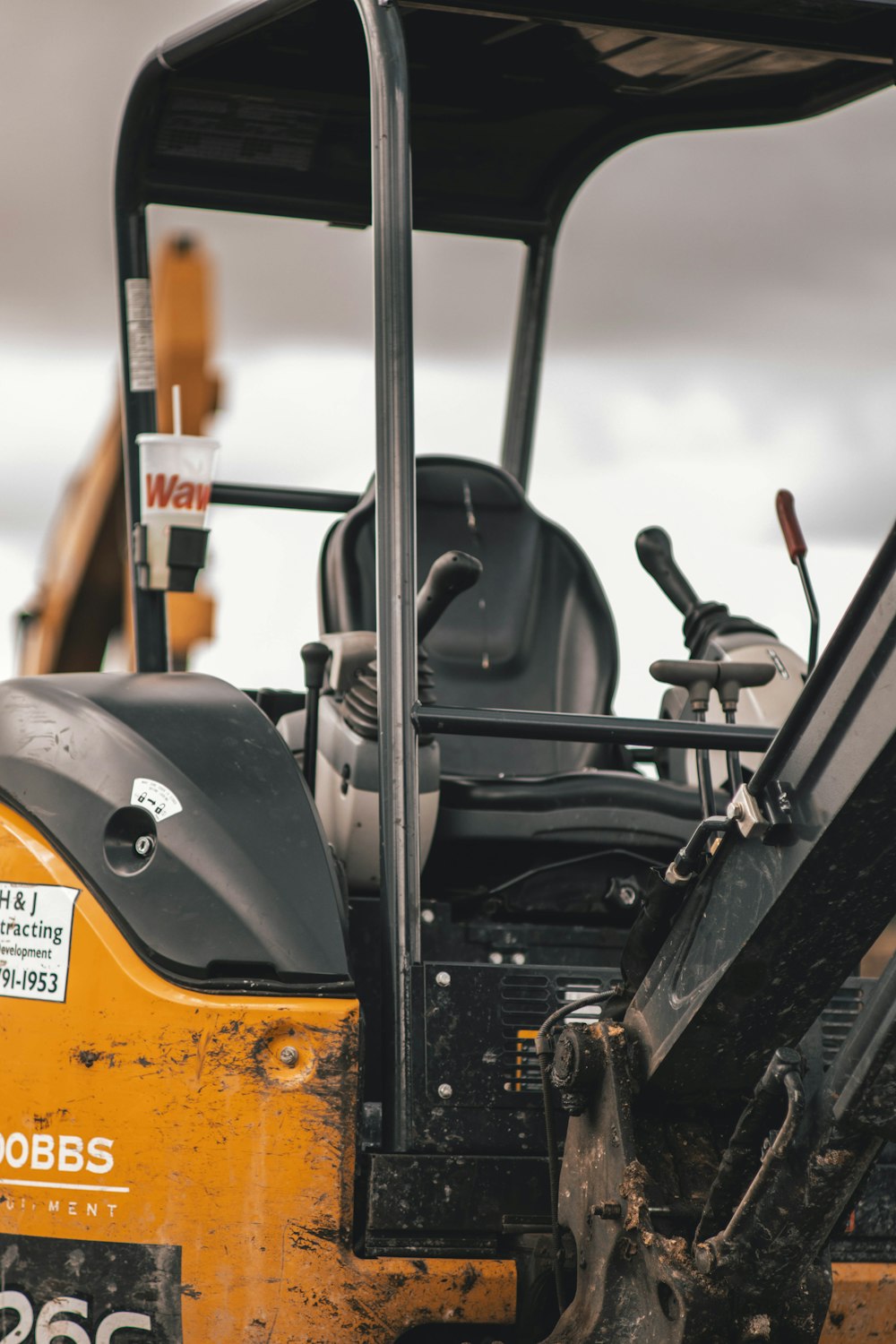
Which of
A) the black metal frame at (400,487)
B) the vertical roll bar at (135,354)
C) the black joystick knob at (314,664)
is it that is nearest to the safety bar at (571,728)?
the black metal frame at (400,487)

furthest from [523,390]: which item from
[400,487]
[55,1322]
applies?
[55,1322]

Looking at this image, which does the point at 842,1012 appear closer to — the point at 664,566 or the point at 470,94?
the point at 664,566

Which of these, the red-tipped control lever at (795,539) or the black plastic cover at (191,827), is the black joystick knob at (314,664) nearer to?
the black plastic cover at (191,827)

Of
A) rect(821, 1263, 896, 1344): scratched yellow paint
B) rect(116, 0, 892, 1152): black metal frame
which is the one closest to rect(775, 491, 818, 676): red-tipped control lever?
rect(116, 0, 892, 1152): black metal frame

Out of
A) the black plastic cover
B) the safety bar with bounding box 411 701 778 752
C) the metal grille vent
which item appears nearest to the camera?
the black plastic cover

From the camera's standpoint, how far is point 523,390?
4.87 metres

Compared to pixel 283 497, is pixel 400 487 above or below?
below

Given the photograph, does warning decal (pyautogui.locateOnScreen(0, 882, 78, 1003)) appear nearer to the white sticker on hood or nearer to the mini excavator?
the mini excavator

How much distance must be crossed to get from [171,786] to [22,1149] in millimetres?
595

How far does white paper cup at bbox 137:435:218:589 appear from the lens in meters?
3.40

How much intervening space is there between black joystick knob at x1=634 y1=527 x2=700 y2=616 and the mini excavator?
473mm

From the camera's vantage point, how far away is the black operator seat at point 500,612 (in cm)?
398

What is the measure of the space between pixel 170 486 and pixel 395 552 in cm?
73

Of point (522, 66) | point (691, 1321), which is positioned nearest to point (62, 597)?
point (522, 66)
